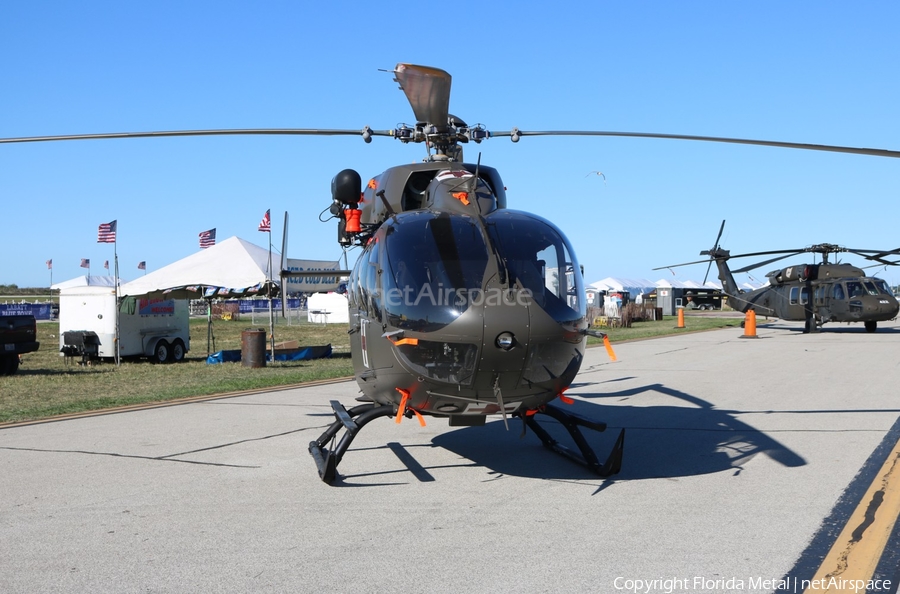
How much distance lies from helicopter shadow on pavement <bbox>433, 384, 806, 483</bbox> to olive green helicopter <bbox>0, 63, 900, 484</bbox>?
0.46m

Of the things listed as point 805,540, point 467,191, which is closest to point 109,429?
point 467,191

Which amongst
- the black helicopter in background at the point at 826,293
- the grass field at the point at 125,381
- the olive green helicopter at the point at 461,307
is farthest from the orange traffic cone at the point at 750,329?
the olive green helicopter at the point at 461,307

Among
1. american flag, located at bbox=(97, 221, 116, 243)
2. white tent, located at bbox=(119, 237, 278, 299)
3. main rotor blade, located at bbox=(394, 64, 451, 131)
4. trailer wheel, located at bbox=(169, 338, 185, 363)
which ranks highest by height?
american flag, located at bbox=(97, 221, 116, 243)

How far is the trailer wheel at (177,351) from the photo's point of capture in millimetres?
23422

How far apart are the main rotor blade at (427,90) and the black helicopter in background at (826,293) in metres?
23.2

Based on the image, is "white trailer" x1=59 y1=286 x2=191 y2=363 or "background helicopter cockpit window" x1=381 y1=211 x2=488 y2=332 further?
"white trailer" x1=59 y1=286 x2=191 y2=363

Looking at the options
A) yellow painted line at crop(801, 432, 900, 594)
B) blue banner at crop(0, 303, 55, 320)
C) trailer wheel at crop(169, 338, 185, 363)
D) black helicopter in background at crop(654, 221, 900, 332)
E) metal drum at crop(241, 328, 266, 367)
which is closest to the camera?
yellow painted line at crop(801, 432, 900, 594)

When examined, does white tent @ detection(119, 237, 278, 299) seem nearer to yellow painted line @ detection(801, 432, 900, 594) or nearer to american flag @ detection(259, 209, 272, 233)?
american flag @ detection(259, 209, 272, 233)

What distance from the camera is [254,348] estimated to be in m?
19.4

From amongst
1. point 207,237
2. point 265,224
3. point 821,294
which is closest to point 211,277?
point 265,224

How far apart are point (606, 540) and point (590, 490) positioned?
1.48 m

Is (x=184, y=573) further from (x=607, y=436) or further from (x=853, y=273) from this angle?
(x=853, y=273)

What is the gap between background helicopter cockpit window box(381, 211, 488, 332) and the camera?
6102 millimetres

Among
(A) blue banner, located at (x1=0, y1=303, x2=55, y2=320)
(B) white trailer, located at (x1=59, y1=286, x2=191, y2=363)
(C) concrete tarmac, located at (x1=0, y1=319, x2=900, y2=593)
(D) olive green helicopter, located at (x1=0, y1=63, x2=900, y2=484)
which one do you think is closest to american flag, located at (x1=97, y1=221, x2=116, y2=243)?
(B) white trailer, located at (x1=59, y1=286, x2=191, y2=363)
